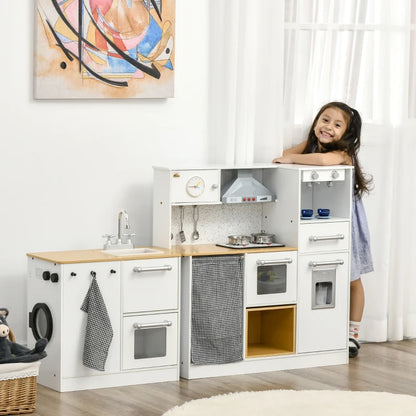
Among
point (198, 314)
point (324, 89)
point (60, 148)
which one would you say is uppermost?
point (324, 89)

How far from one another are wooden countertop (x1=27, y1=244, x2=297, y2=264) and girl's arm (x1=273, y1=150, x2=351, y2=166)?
44 centimetres

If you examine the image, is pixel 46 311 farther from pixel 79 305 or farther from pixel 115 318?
pixel 115 318

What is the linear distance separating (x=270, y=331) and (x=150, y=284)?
2.67 feet

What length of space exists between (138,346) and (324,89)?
1.66m

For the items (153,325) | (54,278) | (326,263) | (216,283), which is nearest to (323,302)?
(326,263)

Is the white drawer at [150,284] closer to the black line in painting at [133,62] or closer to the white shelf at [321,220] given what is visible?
the white shelf at [321,220]

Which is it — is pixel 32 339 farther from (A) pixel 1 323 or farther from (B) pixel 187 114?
(B) pixel 187 114

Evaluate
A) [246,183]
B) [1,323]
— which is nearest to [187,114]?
[246,183]

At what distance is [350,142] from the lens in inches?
193

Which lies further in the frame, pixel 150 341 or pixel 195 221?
pixel 195 221

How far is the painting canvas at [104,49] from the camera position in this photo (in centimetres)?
438

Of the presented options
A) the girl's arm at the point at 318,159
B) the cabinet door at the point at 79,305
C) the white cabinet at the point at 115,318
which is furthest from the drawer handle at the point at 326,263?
the cabinet door at the point at 79,305

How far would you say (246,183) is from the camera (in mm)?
4699

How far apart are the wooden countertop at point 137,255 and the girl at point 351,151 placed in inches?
18.7
